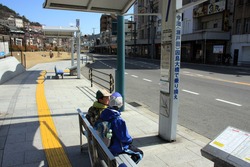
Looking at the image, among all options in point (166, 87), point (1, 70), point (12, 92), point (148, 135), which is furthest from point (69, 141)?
point (1, 70)

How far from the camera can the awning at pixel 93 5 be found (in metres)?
6.02

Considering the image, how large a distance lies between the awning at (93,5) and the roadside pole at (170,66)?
1844 mm

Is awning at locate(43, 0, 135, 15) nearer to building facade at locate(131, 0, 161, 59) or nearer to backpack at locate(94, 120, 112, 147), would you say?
backpack at locate(94, 120, 112, 147)

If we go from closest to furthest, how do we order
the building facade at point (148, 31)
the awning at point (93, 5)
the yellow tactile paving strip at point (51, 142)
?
the yellow tactile paving strip at point (51, 142)
the awning at point (93, 5)
the building facade at point (148, 31)

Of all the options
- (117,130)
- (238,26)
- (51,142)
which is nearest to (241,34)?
(238,26)

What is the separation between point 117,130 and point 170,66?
6.89ft

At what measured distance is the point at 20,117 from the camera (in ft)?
21.9

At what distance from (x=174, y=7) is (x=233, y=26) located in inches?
1312

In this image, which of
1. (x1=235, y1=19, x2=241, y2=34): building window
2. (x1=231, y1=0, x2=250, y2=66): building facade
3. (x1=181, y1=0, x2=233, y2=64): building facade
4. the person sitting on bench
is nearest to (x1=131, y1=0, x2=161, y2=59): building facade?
(x1=181, y1=0, x2=233, y2=64): building facade

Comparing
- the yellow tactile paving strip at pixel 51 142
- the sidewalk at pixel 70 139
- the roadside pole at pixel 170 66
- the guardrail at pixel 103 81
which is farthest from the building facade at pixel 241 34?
the yellow tactile paving strip at pixel 51 142

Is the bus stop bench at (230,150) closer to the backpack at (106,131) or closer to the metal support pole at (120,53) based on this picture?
the backpack at (106,131)

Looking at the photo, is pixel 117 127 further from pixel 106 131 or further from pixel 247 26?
pixel 247 26

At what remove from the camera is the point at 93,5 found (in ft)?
21.0

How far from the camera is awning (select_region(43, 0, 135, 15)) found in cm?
602
